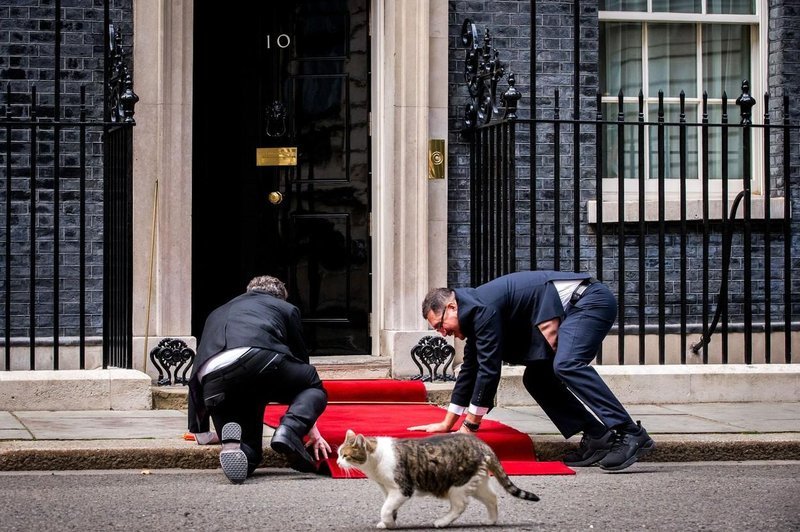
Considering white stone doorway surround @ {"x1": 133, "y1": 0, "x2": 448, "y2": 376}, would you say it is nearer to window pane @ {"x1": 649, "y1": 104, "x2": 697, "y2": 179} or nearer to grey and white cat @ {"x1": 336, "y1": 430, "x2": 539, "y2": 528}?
window pane @ {"x1": 649, "y1": 104, "x2": 697, "y2": 179}

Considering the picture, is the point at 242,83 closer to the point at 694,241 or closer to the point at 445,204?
the point at 445,204

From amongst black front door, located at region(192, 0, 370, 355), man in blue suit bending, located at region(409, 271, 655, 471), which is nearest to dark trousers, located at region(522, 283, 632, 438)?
man in blue suit bending, located at region(409, 271, 655, 471)

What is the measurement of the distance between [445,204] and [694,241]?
217 cm

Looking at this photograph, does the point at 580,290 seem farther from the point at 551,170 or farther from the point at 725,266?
the point at 551,170

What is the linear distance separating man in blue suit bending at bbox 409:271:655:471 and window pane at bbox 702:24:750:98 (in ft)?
14.6

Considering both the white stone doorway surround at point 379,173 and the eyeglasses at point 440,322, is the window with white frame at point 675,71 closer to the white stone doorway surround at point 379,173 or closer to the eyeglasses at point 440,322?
the white stone doorway surround at point 379,173

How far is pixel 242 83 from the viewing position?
11.0 meters

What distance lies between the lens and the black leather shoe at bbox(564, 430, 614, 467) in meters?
7.91

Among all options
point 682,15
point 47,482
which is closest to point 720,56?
point 682,15

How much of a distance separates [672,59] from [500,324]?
190 inches

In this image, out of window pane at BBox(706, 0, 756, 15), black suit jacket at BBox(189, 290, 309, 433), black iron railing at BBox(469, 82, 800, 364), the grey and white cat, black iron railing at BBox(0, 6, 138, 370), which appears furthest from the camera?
window pane at BBox(706, 0, 756, 15)

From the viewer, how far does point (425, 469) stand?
609 cm

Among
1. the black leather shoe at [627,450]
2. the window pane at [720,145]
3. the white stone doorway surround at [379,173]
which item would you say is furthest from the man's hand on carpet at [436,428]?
the window pane at [720,145]

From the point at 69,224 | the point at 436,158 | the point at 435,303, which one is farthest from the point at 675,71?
the point at 69,224
